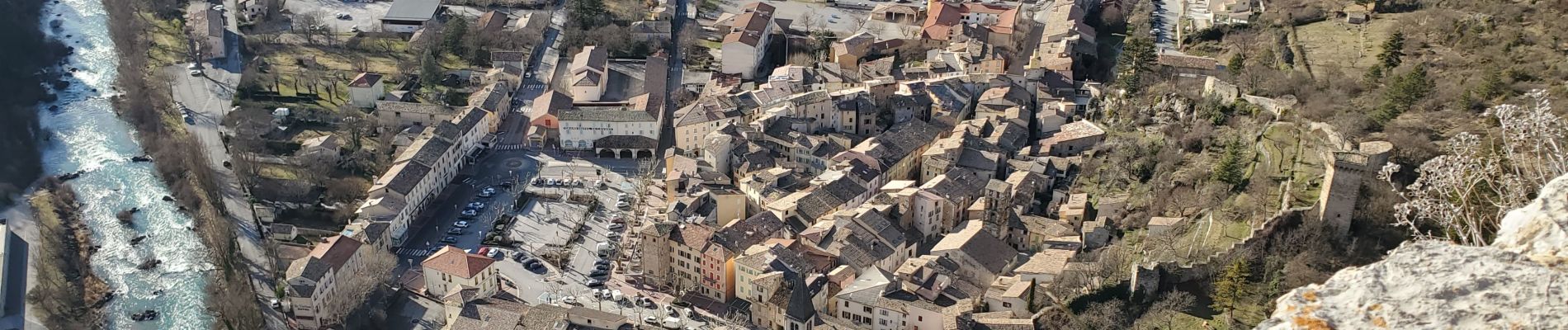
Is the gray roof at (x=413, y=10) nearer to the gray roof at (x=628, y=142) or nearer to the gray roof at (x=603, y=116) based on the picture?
the gray roof at (x=603, y=116)

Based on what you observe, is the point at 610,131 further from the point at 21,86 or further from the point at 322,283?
the point at 21,86

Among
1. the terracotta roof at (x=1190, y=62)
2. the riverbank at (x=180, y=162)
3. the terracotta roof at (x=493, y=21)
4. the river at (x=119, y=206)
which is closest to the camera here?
the riverbank at (x=180, y=162)

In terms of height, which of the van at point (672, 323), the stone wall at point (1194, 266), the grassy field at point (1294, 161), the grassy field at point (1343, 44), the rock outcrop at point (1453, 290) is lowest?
the van at point (672, 323)

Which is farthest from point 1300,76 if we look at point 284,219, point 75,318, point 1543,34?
point 75,318

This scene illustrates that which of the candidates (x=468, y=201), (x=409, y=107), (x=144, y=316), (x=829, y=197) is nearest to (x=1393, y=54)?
(x=829, y=197)

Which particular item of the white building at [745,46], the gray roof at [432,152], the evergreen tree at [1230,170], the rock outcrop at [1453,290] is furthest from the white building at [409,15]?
the rock outcrop at [1453,290]

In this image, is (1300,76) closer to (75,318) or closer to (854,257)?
(854,257)
